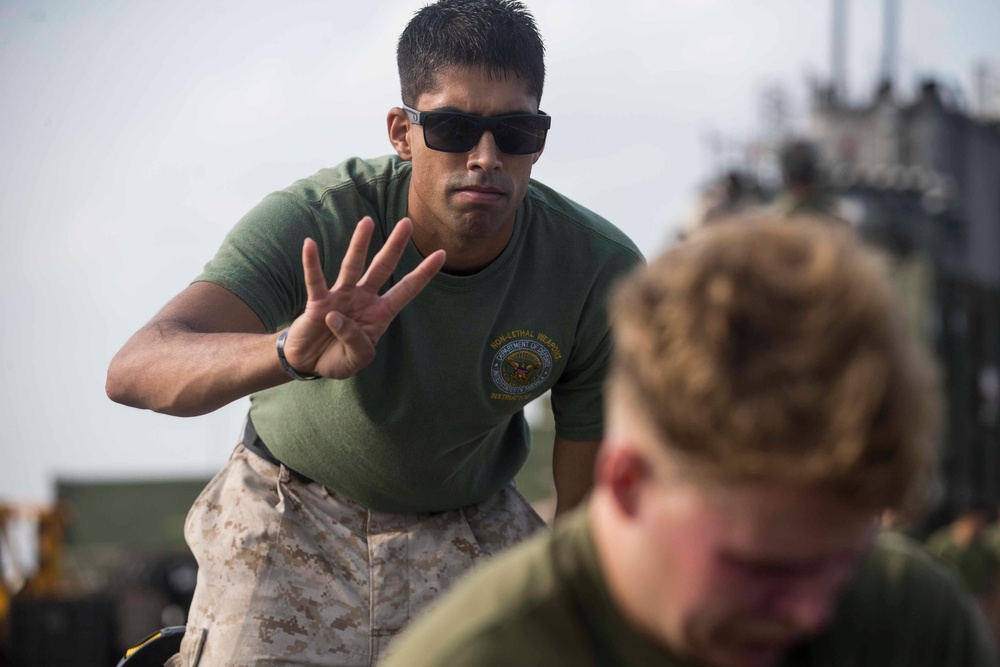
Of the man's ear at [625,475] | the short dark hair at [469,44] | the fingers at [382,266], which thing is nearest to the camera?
the man's ear at [625,475]

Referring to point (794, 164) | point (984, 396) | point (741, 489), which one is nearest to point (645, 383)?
point (741, 489)

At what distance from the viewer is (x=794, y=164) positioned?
8.27 meters

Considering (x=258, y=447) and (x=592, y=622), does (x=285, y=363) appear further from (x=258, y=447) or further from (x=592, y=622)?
(x=592, y=622)

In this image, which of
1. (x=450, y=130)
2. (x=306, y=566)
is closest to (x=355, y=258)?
(x=450, y=130)

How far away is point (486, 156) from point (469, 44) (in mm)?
354

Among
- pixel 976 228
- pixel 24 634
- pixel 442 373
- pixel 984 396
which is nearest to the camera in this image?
pixel 442 373

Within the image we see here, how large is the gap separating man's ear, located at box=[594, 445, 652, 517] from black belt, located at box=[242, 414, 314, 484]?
233 cm

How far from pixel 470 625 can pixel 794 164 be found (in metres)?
7.09

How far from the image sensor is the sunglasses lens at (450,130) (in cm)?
347

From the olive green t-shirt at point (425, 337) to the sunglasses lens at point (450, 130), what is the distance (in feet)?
0.55

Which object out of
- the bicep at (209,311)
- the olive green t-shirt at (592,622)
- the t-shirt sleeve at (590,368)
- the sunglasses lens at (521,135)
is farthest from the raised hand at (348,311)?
the olive green t-shirt at (592,622)

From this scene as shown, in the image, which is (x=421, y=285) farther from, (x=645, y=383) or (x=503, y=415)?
(x=645, y=383)

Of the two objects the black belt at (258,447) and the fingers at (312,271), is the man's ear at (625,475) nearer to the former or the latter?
A: the fingers at (312,271)

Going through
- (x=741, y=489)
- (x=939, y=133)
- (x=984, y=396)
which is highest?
(x=741, y=489)
